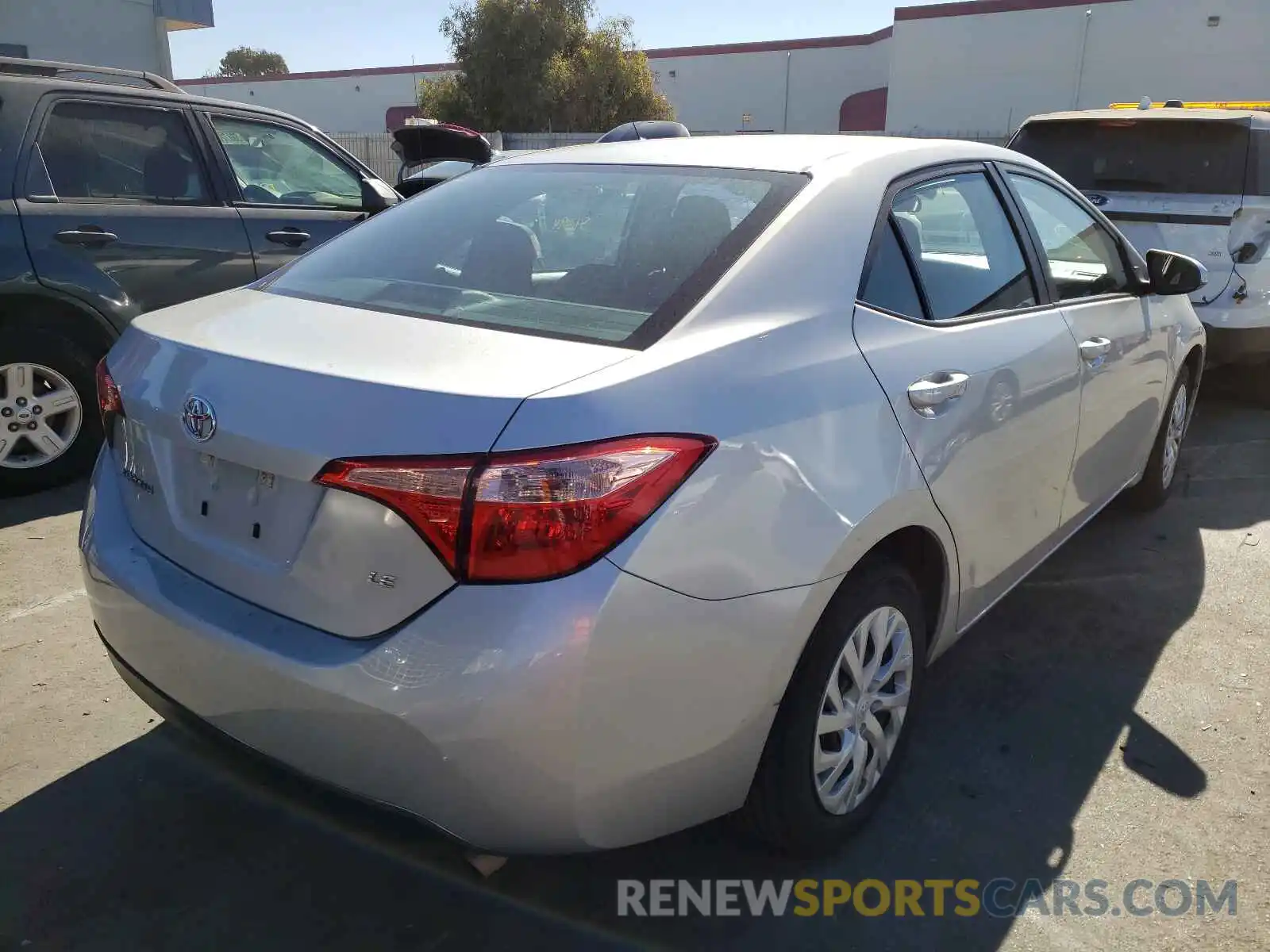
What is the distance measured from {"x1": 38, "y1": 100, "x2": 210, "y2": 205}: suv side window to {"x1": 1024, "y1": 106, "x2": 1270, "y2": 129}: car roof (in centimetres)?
496

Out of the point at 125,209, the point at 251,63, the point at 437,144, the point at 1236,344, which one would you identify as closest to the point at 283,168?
the point at 125,209

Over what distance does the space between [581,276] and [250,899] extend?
1.59m

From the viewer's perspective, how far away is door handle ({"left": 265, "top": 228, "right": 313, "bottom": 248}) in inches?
215

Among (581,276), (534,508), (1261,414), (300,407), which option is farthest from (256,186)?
(1261,414)

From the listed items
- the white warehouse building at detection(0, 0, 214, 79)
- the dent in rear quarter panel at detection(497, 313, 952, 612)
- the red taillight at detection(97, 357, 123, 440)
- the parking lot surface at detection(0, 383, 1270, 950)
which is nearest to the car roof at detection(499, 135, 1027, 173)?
the dent in rear quarter panel at detection(497, 313, 952, 612)

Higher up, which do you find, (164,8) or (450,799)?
(164,8)

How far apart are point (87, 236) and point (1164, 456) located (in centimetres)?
498

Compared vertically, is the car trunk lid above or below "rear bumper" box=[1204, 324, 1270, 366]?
above

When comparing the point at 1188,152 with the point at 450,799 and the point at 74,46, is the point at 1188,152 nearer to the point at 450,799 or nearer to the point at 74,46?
the point at 450,799

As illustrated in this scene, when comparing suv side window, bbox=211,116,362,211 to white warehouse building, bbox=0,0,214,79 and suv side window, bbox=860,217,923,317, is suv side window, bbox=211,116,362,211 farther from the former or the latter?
white warehouse building, bbox=0,0,214,79

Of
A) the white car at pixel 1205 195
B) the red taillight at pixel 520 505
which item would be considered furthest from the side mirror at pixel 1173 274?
the red taillight at pixel 520 505

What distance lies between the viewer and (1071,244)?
3748 millimetres

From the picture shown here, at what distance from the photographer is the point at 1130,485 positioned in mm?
4457

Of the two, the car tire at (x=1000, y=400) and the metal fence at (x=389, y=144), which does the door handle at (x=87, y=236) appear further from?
the metal fence at (x=389, y=144)
